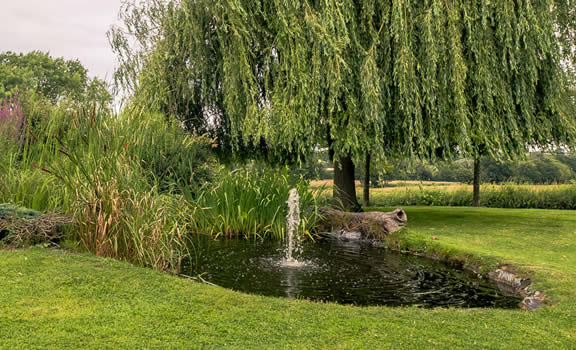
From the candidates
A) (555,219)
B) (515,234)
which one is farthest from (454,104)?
(555,219)

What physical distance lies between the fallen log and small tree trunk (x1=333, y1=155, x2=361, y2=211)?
139 centimetres

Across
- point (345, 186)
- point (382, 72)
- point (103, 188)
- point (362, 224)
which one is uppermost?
point (382, 72)

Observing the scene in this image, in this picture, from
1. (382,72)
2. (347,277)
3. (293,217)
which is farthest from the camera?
(382,72)

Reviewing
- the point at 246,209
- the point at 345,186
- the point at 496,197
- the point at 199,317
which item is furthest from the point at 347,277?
the point at 496,197

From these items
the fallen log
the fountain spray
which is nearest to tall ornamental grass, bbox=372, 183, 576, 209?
the fallen log

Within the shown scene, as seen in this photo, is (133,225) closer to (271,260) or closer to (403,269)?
(271,260)

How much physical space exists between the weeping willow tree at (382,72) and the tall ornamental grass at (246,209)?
3.14ft

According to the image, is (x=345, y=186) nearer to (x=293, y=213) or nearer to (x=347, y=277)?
(x=293, y=213)

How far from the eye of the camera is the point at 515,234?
891cm

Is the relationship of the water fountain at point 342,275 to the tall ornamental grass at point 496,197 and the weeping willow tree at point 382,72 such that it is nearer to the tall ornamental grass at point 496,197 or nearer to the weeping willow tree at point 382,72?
the weeping willow tree at point 382,72

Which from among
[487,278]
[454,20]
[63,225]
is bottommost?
[487,278]

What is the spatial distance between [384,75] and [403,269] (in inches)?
182

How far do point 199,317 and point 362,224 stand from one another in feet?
19.6

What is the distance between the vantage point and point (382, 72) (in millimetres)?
9578
